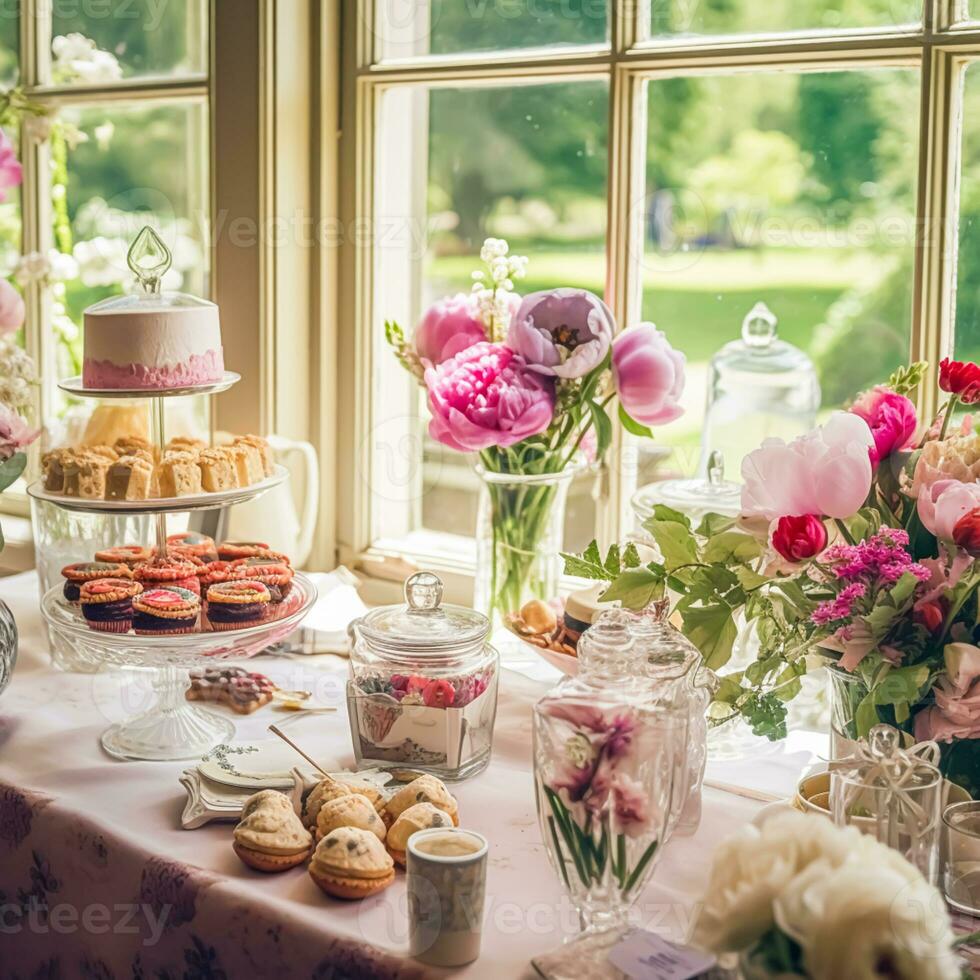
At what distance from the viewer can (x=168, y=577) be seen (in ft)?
4.37

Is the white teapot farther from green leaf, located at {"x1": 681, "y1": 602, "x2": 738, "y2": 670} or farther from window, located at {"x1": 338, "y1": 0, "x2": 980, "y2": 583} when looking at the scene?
green leaf, located at {"x1": 681, "y1": 602, "x2": 738, "y2": 670}

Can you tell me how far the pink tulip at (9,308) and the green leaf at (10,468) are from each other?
0.25 metres

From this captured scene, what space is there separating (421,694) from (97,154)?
124 cm

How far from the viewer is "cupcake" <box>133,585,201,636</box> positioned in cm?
128

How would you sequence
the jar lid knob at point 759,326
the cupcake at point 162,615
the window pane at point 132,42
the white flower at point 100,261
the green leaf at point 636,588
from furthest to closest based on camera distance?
1. the white flower at point 100,261
2. the window pane at point 132,42
3. the jar lid knob at point 759,326
4. the cupcake at point 162,615
5. the green leaf at point 636,588

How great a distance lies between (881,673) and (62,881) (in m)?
0.74

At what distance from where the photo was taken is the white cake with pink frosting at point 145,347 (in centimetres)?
130

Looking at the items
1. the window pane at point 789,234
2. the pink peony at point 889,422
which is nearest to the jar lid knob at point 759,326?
the window pane at point 789,234

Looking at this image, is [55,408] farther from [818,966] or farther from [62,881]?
[818,966]

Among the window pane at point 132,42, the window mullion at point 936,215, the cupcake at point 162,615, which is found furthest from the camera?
the window pane at point 132,42

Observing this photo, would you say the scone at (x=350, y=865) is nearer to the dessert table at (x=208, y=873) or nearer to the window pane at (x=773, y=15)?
the dessert table at (x=208, y=873)

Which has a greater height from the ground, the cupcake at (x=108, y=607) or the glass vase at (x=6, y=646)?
the cupcake at (x=108, y=607)

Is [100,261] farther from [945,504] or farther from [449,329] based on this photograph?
[945,504]

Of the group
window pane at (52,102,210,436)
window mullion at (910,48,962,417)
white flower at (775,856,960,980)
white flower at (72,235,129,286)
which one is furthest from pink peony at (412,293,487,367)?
white flower at (775,856,960,980)
